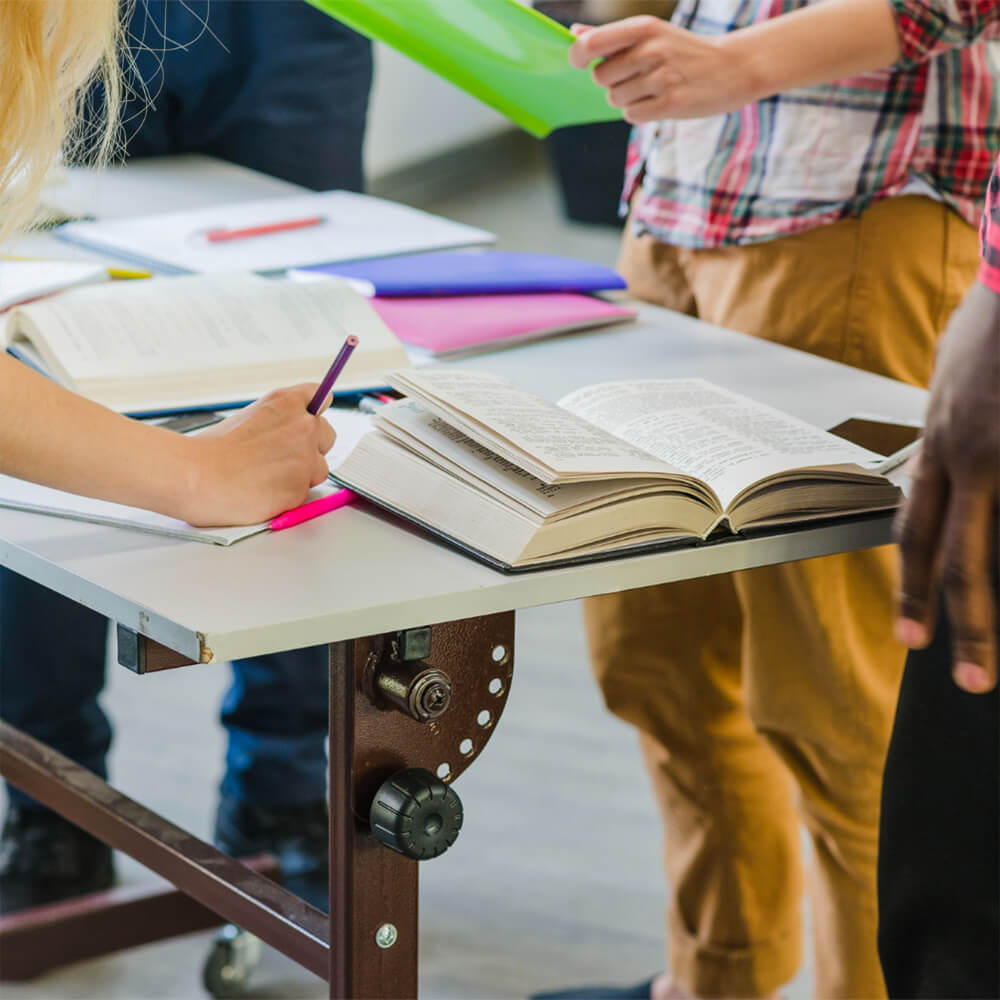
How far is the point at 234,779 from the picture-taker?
74.8 inches

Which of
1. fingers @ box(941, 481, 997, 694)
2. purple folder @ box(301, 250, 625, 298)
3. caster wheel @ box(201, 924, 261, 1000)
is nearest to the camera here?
fingers @ box(941, 481, 997, 694)

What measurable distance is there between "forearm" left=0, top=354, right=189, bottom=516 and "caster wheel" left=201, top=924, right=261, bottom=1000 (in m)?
0.90

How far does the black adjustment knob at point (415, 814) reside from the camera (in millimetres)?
935

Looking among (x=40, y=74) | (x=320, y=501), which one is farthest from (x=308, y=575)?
(x=40, y=74)

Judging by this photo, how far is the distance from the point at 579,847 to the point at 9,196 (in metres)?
1.14

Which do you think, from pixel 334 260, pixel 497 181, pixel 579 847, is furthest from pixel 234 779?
pixel 497 181

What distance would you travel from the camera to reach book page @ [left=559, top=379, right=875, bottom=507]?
100 centimetres

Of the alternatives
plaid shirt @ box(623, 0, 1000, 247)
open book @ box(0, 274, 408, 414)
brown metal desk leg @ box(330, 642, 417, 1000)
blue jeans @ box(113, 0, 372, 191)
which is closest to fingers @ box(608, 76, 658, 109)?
plaid shirt @ box(623, 0, 1000, 247)

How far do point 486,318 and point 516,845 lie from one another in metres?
0.86

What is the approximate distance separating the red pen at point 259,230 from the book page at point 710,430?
57cm

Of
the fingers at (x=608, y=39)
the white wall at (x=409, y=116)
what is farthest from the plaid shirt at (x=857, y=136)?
the white wall at (x=409, y=116)

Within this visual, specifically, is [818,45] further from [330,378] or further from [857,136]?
[330,378]

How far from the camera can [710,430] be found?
1.07 metres

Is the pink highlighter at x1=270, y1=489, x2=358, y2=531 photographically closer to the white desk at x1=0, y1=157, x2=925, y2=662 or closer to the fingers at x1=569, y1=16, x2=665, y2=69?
the white desk at x1=0, y1=157, x2=925, y2=662
